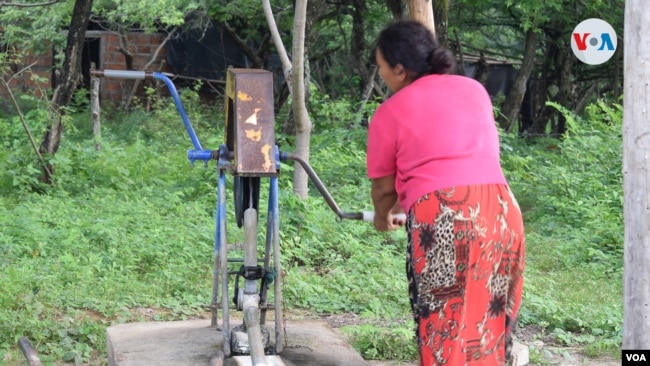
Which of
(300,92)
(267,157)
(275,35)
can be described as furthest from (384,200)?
(275,35)

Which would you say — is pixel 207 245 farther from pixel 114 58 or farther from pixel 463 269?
pixel 114 58

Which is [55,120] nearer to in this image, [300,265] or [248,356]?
[300,265]

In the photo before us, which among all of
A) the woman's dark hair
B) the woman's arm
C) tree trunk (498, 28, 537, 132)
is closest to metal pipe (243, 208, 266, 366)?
the woman's arm

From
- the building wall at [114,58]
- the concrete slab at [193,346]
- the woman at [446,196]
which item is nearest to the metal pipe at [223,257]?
the concrete slab at [193,346]

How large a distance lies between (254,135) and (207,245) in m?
3.35

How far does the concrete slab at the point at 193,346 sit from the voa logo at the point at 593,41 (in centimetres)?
630

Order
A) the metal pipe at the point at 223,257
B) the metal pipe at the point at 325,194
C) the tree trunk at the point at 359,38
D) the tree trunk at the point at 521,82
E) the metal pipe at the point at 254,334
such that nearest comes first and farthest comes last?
the metal pipe at the point at 254,334
the metal pipe at the point at 325,194
the metal pipe at the point at 223,257
the tree trunk at the point at 359,38
the tree trunk at the point at 521,82

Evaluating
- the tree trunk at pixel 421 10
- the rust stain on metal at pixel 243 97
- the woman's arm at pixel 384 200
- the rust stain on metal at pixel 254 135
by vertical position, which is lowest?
the woman's arm at pixel 384 200

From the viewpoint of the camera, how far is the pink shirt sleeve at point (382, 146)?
11.6 feet

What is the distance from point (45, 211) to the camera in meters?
8.25

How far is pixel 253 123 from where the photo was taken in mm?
4266

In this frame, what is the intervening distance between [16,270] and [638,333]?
399 cm

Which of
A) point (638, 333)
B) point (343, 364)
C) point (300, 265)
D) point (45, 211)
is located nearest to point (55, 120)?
point (45, 211)

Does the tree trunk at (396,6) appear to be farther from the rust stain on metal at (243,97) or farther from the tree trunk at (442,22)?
the rust stain on metal at (243,97)
